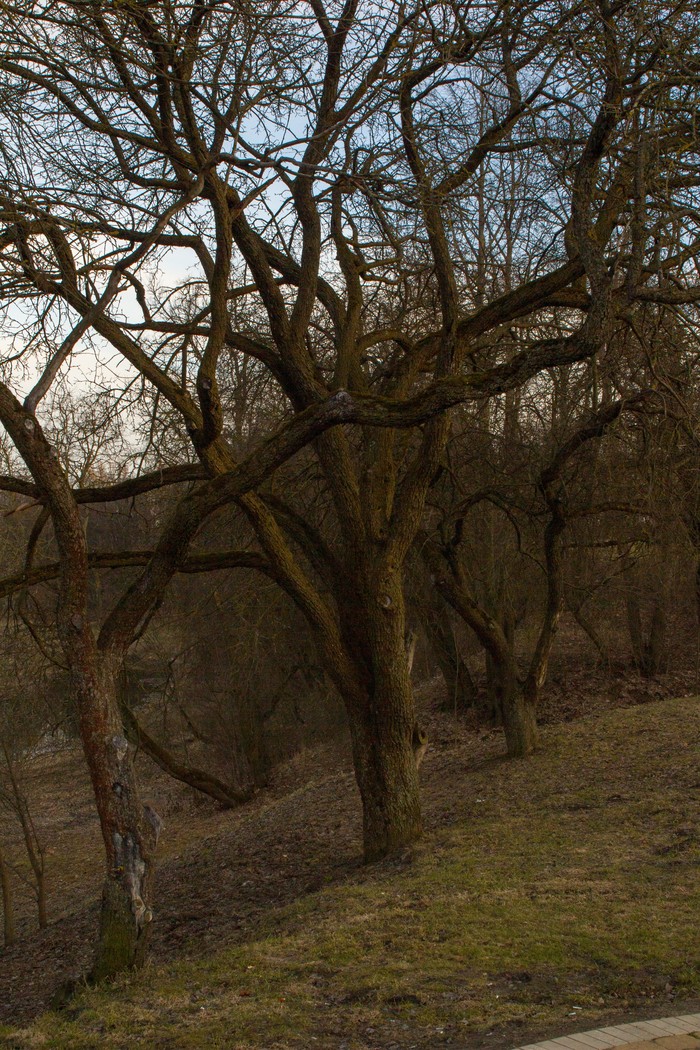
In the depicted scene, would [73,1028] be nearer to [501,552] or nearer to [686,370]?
[686,370]

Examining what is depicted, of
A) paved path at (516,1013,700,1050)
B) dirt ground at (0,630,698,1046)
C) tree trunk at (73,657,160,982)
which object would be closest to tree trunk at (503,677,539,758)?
dirt ground at (0,630,698,1046)

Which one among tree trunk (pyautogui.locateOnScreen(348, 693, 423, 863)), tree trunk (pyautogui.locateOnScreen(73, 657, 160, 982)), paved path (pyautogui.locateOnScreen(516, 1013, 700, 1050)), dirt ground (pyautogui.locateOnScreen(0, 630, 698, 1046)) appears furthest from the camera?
tree trunk (pyautogui.locateOnScreen(348, 693, 423, 863))

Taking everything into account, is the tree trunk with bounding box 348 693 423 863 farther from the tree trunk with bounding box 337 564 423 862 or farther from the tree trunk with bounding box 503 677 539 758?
the tree trunk with bounding box 503 677 539 758

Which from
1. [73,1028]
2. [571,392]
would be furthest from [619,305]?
[73,1028]

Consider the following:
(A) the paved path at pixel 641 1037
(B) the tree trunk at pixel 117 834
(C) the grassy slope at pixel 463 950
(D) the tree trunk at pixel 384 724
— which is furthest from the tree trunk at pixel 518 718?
(A) the paved path at pixel 641 1037

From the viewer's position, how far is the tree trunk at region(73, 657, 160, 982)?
682cm

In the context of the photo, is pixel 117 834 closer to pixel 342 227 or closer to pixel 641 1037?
pixel 641 1037

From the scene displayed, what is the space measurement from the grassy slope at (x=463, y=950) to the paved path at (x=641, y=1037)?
0.81 ft

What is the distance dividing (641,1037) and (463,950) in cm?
189

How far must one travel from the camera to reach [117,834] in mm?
6922

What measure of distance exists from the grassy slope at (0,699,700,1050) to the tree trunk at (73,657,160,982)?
12.2 inches

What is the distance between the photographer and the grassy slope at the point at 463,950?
17.2 feet

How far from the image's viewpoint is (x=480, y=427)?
13.9m

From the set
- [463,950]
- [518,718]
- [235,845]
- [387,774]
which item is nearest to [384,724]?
[387,774]
